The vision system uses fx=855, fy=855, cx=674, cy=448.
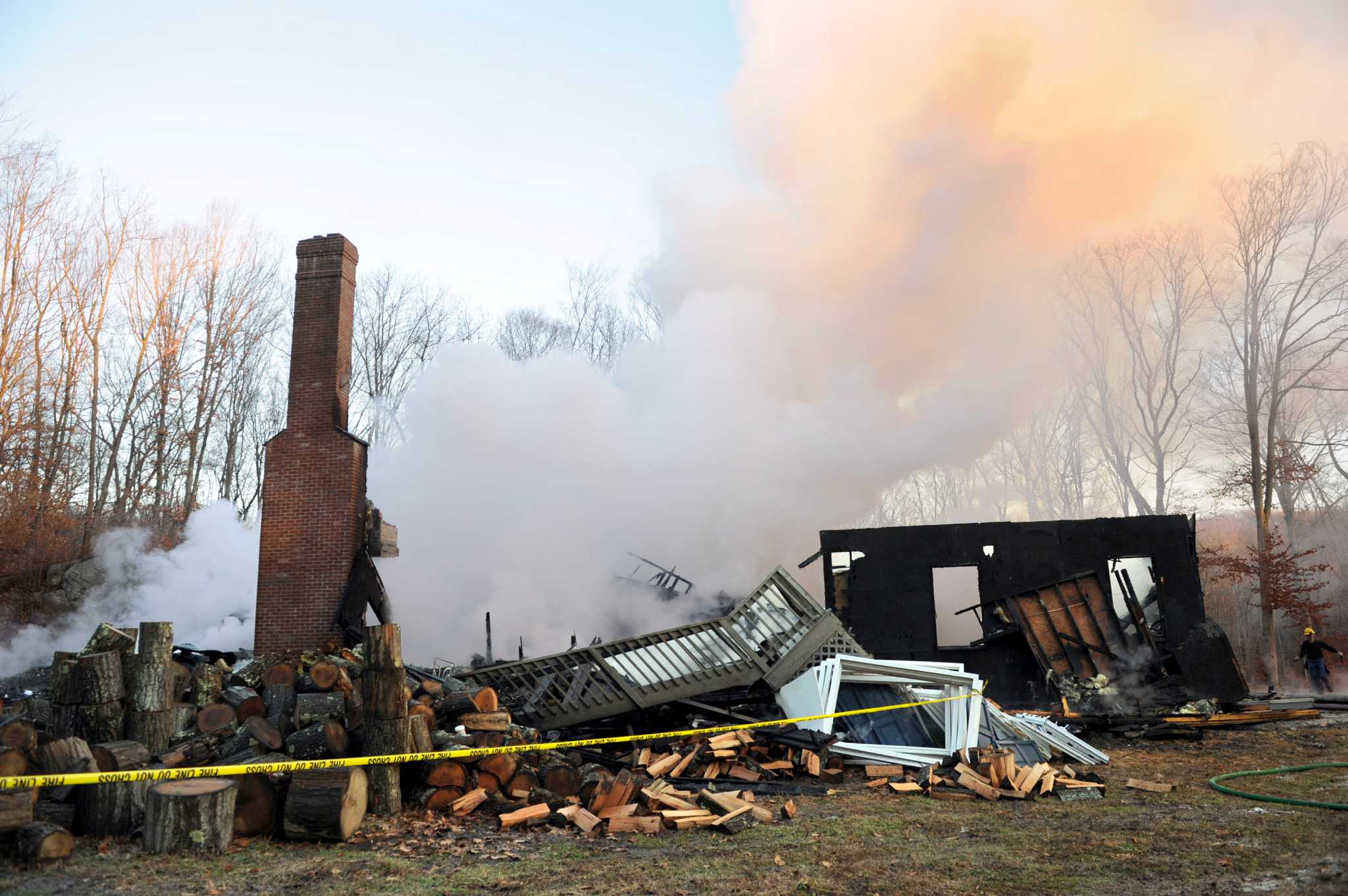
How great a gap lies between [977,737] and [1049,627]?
5.91 m

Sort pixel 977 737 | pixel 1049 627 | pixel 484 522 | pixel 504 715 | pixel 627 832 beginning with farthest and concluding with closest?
pixel 484 522
pixel 1049 627
pixel 977 737
pixel 504 715
pixel 627 832

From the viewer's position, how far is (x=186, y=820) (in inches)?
208

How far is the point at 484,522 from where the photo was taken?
1545 cm

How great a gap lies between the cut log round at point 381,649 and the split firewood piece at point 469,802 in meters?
1.13

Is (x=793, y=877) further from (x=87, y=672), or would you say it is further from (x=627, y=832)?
(x=87, y=672)

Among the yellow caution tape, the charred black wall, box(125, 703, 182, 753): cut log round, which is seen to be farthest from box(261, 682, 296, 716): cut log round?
the charred black wall

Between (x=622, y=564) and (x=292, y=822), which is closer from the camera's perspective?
(x=292, y=822)

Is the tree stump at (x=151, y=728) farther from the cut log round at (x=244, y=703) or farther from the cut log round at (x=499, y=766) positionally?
the cut log round at (x=499, y=766)

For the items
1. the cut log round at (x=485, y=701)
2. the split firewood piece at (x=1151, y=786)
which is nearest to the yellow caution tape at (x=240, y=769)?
the cut log round at (x=485, y=701)

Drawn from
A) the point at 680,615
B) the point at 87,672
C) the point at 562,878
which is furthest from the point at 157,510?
the point at 562,878

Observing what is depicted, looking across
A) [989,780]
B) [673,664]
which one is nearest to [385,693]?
[673,664]

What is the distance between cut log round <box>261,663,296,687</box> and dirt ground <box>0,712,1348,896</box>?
2313 millimetres

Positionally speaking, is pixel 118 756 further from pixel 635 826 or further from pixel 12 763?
pixel 635 826

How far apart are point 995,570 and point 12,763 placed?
1333 centimetres
